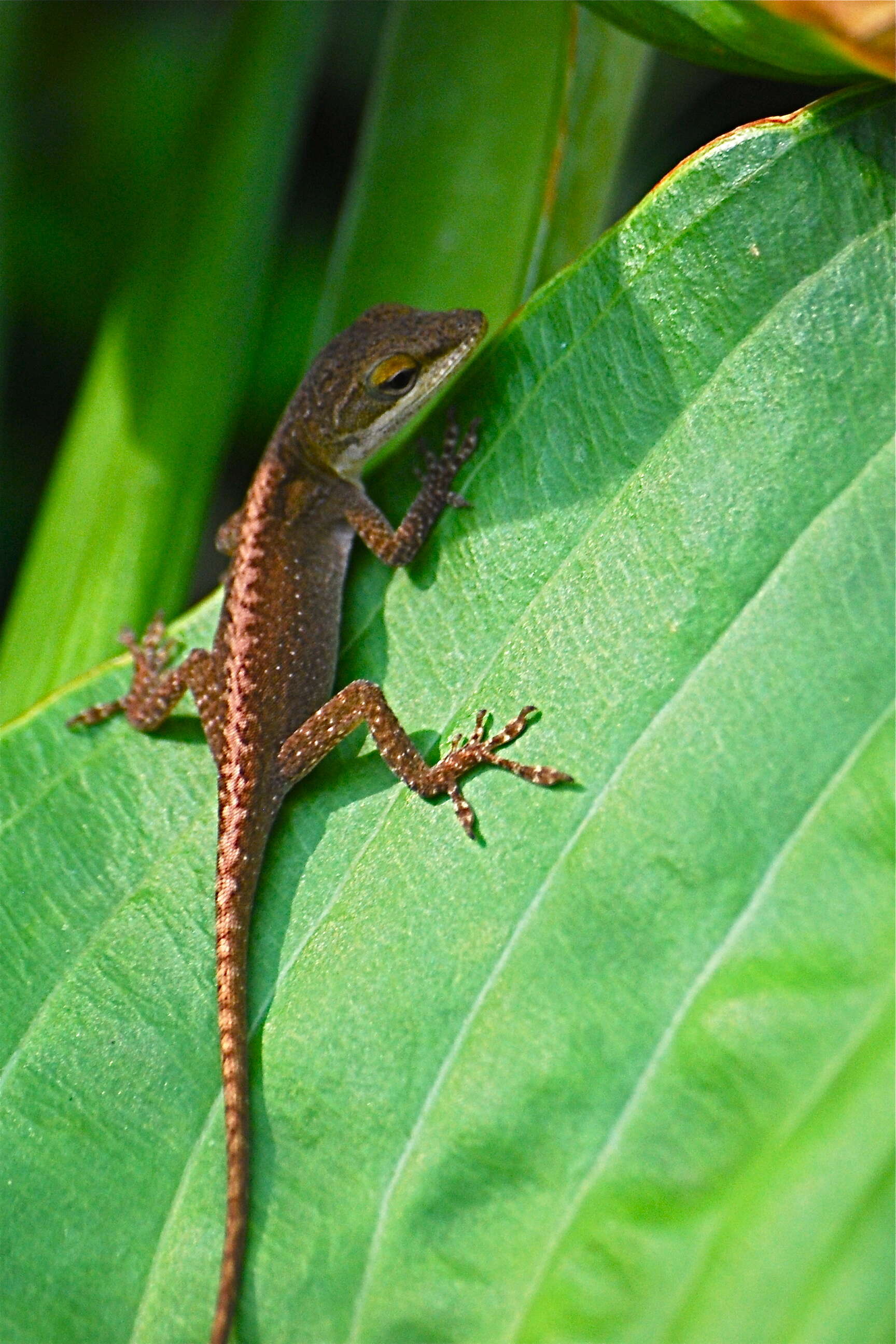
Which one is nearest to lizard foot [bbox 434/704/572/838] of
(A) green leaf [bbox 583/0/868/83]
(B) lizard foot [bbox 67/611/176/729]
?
(B) lizard foot [bbox 67/611/176/729]

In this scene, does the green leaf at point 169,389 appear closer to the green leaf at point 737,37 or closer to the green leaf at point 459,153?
the green leaf at point 459,153

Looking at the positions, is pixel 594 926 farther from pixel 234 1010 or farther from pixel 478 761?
pixel 234 1010

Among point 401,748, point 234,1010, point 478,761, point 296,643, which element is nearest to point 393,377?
point 296,643

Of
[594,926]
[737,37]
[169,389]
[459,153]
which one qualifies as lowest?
[594,926]

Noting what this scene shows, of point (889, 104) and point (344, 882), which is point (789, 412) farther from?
point (344, 882)

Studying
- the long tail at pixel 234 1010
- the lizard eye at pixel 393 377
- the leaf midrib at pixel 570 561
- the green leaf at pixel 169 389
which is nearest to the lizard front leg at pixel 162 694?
the green leaf at pixel 169 389

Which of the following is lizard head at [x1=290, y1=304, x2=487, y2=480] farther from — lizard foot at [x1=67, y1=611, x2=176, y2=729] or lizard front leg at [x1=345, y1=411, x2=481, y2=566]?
lizard foot at [x1=67, y1=611, x2=176, y2=729]
